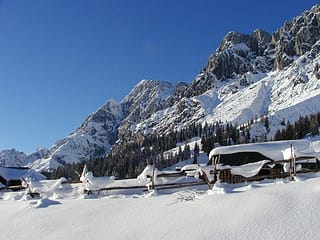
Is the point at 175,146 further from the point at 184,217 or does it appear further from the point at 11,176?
the point at 184,217

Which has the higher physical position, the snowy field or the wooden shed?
the wooden shed

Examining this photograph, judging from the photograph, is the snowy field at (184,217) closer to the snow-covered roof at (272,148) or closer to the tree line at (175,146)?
the snow-covered roof at (272,148)

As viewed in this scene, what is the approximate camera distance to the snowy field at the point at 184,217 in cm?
994

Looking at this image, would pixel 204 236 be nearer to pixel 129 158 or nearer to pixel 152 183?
pixel 152 183

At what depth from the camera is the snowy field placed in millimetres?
9938

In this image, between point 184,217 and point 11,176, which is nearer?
point 184,217

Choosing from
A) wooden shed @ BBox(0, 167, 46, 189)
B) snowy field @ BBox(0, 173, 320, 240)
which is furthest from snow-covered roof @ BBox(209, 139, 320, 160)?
wooden shed @ BBox(0, 167, 46, 189)

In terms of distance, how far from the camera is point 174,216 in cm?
1198

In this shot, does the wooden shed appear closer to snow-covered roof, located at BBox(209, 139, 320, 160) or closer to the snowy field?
snow-covered roof, located at BBox(209, 139, 320, 160)

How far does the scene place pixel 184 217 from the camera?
11688mm

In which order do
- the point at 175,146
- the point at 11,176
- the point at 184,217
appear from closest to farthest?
the point at 184,217 < the point at 11,176 < the point at 175,146

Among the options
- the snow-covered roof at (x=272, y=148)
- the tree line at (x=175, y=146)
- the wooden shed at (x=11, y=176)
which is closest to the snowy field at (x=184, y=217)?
the snow-covered roof at (x=272, y=148)

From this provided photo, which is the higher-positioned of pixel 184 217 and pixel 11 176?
pixel 11 176

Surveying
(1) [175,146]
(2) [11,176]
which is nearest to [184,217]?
(2) [11,176]
